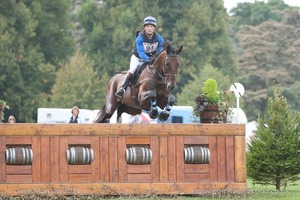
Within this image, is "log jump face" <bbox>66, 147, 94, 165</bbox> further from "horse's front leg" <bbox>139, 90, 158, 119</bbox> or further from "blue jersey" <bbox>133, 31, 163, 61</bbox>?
"blue jersey" <bbox>133, 31, 163, 61</bbox>

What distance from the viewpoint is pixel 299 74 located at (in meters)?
81.4

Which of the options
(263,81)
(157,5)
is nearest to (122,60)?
(157,5)

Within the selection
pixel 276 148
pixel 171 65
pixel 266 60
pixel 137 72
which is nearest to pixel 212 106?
pixel 171 65

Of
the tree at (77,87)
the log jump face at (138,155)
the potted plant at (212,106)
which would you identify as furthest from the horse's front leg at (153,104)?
the tree at (77,87)

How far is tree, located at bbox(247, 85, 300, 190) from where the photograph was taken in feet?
60.1

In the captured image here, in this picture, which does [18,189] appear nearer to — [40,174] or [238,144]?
[40,174]

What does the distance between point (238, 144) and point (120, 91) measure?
8.66ft

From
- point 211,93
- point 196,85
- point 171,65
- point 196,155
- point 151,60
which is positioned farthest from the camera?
point 196,85

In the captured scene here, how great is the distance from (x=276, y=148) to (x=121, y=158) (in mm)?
3005

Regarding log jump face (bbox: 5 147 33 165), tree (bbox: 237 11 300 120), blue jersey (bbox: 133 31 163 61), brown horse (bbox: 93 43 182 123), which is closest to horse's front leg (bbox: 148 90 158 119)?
brown horse (bbox: 93 43 182 123)

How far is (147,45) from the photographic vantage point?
18406 mm

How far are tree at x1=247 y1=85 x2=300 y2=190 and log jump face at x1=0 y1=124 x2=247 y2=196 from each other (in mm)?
1303

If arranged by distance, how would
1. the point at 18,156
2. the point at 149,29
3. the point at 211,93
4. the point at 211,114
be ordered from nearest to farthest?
the point at 18,156 → the point at 211,114 → the point at 211,93 → the point at 149,29

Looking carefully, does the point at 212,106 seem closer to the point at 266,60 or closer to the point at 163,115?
the point at 163,115
